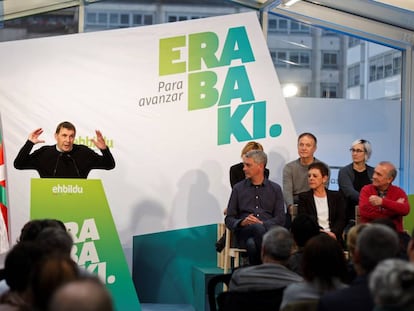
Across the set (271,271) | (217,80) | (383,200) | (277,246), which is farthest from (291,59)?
(271,271)

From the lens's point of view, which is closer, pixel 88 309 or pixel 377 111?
pixel 88 309

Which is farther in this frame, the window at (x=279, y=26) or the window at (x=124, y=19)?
the window at (x=279, y=26)

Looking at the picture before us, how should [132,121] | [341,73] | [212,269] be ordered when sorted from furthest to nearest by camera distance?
1. [341,73]
2. [132,121]
3. [212,269]

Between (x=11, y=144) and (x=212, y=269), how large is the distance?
2374mm

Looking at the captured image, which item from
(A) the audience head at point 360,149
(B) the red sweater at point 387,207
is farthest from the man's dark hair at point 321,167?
(A) the audience head at point 360,149

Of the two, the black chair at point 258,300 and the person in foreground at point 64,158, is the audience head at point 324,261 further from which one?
the person in foreground at point 64,158

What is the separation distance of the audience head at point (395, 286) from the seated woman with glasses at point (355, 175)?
498 centimetres

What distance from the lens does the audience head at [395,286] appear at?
275 centimetres

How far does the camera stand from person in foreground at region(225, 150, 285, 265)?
7027 millimetres

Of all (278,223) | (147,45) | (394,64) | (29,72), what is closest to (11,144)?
(29,72)

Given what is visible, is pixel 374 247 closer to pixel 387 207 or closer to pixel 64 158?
pixel 387 207

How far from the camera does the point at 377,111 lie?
973cm

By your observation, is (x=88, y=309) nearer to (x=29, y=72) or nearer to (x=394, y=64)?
(x=29, y=72)

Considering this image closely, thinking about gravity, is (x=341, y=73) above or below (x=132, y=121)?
above
